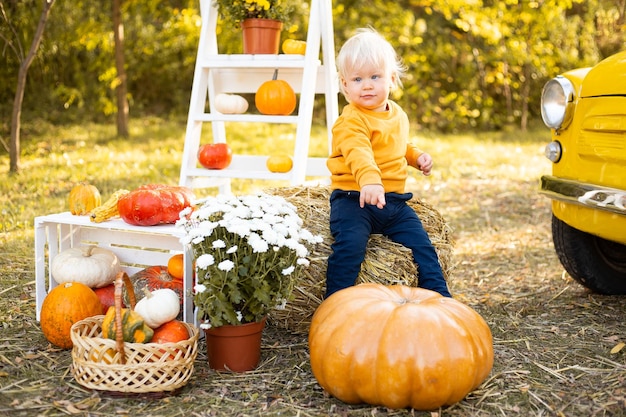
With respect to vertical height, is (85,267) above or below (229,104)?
below

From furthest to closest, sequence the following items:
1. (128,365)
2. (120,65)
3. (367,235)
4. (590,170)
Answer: (120,65) < (590,170) < (367,235) < (128,365)

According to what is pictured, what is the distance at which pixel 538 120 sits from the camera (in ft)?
42.9

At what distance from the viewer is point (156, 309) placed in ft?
8.93

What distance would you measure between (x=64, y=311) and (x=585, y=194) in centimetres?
228

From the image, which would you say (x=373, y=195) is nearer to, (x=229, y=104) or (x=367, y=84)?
(x=367, y=84)

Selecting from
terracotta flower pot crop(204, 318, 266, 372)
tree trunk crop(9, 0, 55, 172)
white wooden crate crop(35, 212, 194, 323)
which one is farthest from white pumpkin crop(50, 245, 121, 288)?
tree trunk crop(9, 0, 55, 172)

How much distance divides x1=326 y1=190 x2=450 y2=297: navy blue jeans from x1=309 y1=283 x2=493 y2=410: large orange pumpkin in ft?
1.34

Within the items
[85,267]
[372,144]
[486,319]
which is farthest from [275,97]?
[486,319]

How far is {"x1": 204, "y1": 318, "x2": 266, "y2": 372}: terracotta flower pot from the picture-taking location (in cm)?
276

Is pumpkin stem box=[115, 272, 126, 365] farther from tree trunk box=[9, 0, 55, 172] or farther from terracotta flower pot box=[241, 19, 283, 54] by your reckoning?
tree trunk box=[9, 0, 55, 172]

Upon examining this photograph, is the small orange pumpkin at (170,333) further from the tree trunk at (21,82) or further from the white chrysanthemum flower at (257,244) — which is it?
the tree trunk at (21,82)

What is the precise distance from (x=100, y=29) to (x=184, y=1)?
1.93 meters

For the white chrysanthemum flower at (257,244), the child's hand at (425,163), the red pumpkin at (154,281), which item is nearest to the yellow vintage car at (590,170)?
the child's hand at (425,163)

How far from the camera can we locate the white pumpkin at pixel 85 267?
318cm
